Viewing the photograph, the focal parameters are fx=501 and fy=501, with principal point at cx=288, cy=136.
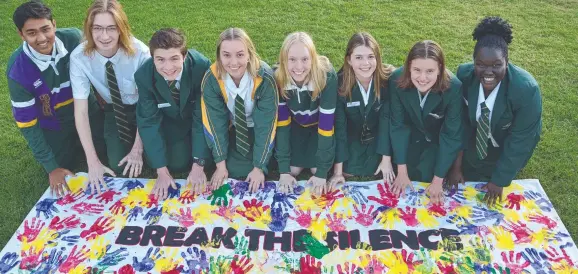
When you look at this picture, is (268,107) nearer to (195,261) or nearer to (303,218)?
(303,218)

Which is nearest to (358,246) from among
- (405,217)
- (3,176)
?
(405,217)

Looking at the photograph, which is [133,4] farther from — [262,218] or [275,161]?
[262,218]

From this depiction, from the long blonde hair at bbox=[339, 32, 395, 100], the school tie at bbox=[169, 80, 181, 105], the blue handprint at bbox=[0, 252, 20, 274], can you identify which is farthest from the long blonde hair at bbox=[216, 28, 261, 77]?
the blue handprint at bbox=[0, 252, 20, 274]

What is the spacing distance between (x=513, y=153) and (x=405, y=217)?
35.6 inches

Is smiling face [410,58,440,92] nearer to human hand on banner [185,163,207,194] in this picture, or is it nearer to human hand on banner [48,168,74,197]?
human hand on banner [185,163,207,194]

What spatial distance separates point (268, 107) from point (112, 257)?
4.99 ft

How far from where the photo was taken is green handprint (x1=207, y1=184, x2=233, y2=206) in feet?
12.6

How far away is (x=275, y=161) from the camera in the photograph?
426 centimetres

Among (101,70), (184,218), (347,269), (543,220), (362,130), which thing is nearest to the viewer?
(347,269)

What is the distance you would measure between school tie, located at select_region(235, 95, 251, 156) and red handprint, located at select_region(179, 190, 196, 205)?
512mm

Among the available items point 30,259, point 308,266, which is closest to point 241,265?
point 308,266

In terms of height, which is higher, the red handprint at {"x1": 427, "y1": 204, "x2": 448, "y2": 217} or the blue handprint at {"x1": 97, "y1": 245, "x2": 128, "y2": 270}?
the red handprint at {"x1": 427, "y1": 204, "x2": 448, "y2": 217}

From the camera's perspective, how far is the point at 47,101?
4082mm

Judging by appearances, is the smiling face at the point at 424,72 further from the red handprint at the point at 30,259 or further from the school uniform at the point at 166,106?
the red handprint at the point at 30,259
